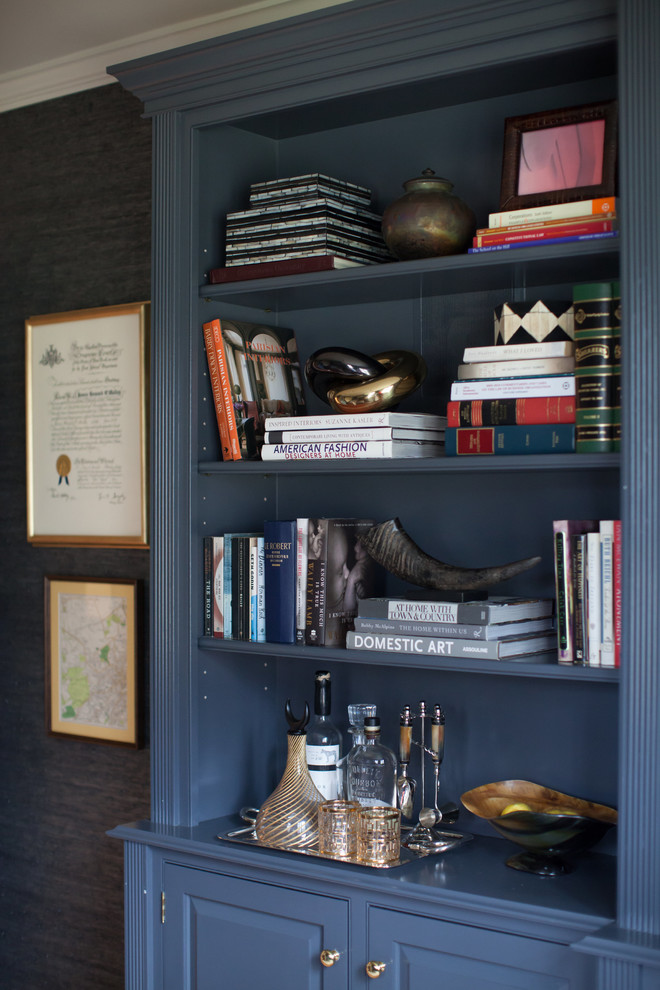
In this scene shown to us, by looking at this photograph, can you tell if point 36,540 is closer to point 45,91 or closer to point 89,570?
point 89,570

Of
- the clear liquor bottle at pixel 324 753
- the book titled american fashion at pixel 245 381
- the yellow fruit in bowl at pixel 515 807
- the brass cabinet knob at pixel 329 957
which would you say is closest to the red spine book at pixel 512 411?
the book titled american fashion at pixel 245 381

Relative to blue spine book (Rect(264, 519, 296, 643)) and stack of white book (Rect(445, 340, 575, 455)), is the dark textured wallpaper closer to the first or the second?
blue spine book (Rect(264, 519, 296, 643))

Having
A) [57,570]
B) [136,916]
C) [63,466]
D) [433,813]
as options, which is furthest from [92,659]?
[433,813]

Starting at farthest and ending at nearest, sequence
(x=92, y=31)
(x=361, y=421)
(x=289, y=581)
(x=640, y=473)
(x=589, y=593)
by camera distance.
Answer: (x=92, y=31) → (x=289, y=581) → (x=361, y=421) → (x=589, y=593) → (x=640, y=473)

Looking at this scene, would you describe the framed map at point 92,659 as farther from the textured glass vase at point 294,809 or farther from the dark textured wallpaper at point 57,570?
the textured glass vase at point 294,809

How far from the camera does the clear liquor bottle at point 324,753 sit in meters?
2.19

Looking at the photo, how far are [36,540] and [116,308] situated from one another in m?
0.70

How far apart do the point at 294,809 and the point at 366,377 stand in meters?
0.88

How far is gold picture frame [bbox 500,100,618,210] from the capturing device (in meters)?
1.88

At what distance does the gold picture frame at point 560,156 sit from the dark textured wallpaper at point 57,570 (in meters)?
1.10

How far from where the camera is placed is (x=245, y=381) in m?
2.29

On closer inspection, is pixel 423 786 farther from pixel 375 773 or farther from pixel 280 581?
pixel 280 581

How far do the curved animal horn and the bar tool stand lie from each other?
27 centimetres

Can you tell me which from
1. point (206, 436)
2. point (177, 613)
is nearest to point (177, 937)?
point (177, 613)
